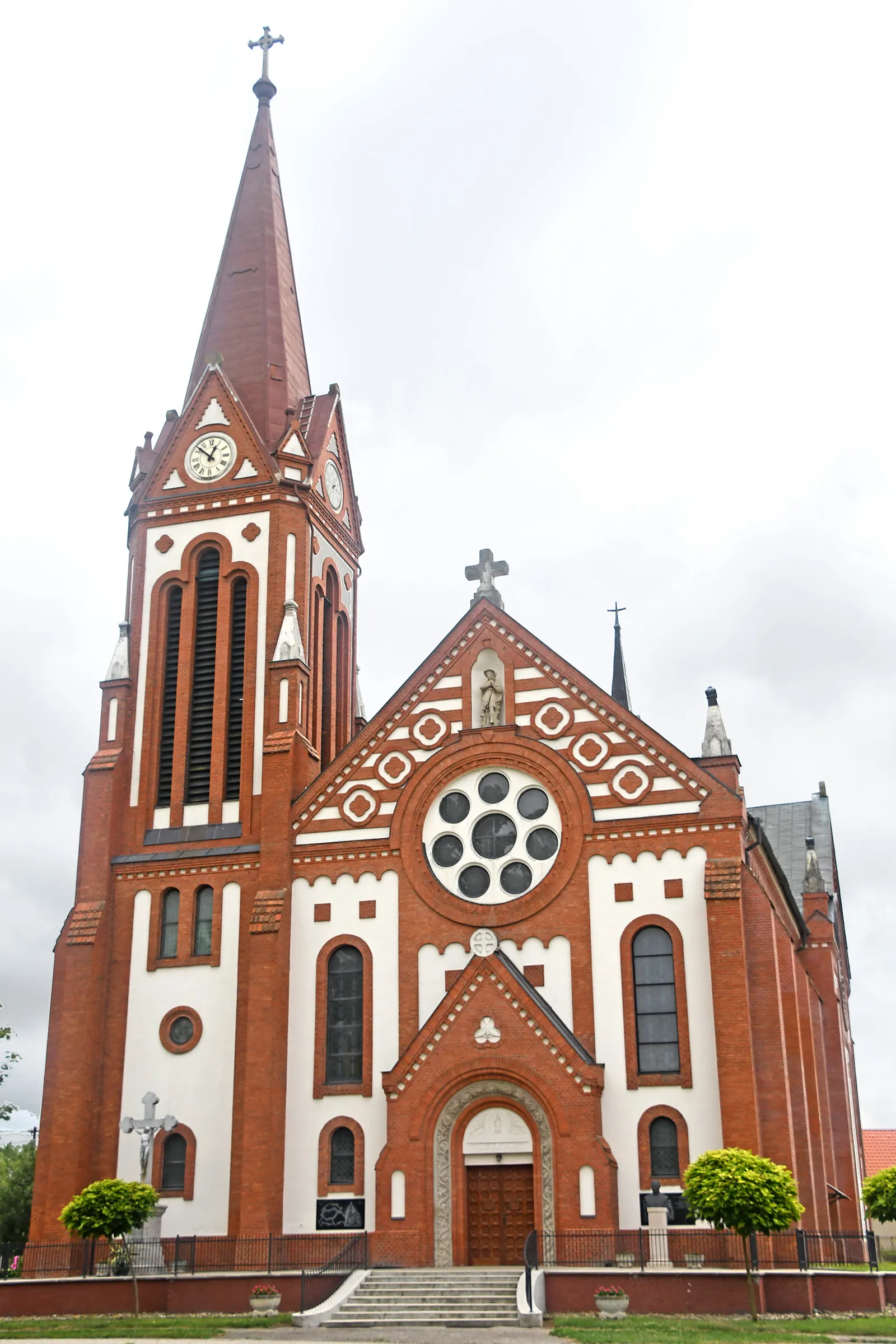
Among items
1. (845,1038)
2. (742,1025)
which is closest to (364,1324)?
(742,1025)

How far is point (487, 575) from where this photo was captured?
132 feet

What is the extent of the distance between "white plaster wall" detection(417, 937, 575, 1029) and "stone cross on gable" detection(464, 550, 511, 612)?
9762mm

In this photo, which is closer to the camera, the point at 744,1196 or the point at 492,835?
the point at 744,1196

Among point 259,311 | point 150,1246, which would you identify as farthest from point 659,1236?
point 259,311

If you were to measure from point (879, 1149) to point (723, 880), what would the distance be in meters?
53.5

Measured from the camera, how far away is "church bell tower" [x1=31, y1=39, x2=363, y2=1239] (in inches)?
1442

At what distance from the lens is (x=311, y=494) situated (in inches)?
1731

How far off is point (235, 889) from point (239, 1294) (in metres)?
11.3

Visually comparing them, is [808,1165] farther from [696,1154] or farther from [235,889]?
[235,889]

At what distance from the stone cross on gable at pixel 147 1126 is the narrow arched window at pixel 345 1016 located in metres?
4.32

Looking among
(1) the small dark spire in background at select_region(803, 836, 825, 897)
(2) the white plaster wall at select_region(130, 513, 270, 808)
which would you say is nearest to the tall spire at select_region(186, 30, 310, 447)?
(2) the white plaster wall at select_region(130, 513, 270, 808)

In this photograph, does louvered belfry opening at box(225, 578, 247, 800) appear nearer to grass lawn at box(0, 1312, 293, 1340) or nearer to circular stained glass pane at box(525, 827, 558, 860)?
circular stained glass pane at box(525, 827, 558, 860)

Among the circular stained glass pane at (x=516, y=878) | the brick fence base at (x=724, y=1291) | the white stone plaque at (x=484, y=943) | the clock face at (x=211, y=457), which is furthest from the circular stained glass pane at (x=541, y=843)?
the clock face at (x=211, y=457)

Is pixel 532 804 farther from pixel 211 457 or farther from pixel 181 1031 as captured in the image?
pixel 211 457
